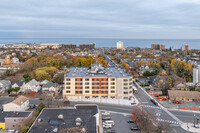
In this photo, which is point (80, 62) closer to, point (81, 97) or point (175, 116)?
point (81, 97)

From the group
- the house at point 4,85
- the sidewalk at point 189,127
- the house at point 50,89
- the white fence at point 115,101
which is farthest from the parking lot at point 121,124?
the house at point 4,85

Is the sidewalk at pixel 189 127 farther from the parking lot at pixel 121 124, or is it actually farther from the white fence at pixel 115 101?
the white fence at pixel 115 101

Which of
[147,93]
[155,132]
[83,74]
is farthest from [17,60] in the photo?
[155,132]

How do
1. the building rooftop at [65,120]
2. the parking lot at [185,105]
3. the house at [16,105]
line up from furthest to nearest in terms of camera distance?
the parking lot at [185,105] → the house at [16,105] → the building rooftop at [65,120]

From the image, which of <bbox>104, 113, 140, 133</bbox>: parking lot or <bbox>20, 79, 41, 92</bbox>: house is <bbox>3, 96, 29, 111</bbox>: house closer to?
<bbox>20, 79, 41, 92</bbox>: house

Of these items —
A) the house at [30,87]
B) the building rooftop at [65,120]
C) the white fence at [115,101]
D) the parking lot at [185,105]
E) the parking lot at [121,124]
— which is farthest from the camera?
the house at [30,87]

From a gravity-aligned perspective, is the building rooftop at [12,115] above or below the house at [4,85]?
below

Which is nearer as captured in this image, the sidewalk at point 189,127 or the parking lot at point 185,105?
the sidewalk at point 189,127
